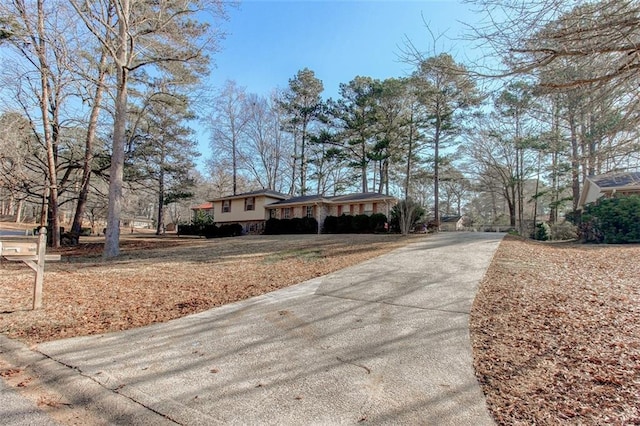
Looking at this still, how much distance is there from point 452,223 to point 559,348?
37.4m

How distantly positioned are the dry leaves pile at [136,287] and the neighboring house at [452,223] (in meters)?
30.3

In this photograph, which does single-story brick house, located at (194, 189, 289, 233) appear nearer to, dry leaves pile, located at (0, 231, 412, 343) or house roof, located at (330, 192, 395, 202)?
house roof, located at (330, 192, 395, 202)

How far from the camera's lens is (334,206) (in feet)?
77.8

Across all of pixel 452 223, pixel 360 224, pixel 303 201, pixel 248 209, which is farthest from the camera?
pixel 452 223

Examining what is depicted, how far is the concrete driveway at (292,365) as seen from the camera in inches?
90.9

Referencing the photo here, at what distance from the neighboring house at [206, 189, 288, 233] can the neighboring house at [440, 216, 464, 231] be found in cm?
2037

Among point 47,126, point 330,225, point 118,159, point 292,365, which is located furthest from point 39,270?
point 330,225

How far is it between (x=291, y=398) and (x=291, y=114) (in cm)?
2888

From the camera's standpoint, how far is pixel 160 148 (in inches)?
965

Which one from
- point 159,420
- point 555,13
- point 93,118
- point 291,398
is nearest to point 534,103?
point 555,13

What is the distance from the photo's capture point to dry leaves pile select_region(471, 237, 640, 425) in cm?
229

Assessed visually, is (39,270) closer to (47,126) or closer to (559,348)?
(559,348)

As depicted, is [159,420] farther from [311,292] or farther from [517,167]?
[517,167]

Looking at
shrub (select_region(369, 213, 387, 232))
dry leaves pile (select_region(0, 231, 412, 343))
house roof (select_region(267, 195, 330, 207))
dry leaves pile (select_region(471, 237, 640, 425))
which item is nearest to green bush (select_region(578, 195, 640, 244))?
dry leaves pile (select_region(471, 237, 640, 425))
